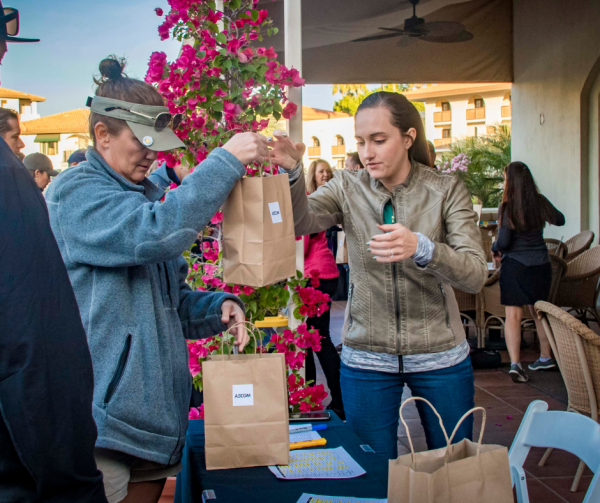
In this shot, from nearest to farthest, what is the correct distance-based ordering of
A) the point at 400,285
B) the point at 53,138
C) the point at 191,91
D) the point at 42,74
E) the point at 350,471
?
1. the point at 350,471
2. the point at 400,285
3. the point at 191,91
4. the point at 42,74
5. the point at 53,138

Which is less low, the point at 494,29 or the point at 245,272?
the point at 494,29

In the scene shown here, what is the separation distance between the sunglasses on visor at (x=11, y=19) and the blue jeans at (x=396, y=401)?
144 cm

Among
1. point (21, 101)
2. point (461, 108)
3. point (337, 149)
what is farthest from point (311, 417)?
point (337, 149)

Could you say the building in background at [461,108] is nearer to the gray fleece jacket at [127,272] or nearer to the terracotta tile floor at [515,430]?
the terracotta tile floor at [515,430]

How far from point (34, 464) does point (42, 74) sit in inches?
1522

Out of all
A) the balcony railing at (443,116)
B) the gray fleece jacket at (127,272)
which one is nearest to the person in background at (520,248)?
the gray fleece jacket at (127,272)

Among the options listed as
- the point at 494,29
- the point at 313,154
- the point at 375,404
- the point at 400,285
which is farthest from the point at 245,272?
the point at 313,154

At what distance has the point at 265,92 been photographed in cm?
243

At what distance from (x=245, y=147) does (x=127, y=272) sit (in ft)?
1.27

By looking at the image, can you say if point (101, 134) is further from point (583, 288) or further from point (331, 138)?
point (331, 138)

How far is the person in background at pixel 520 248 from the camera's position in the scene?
4.82 m

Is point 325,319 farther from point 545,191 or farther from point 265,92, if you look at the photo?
point 545,191

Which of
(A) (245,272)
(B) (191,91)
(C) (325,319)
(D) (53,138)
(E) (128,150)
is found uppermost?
(D) (53,138)

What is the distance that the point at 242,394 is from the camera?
4.87 feet
